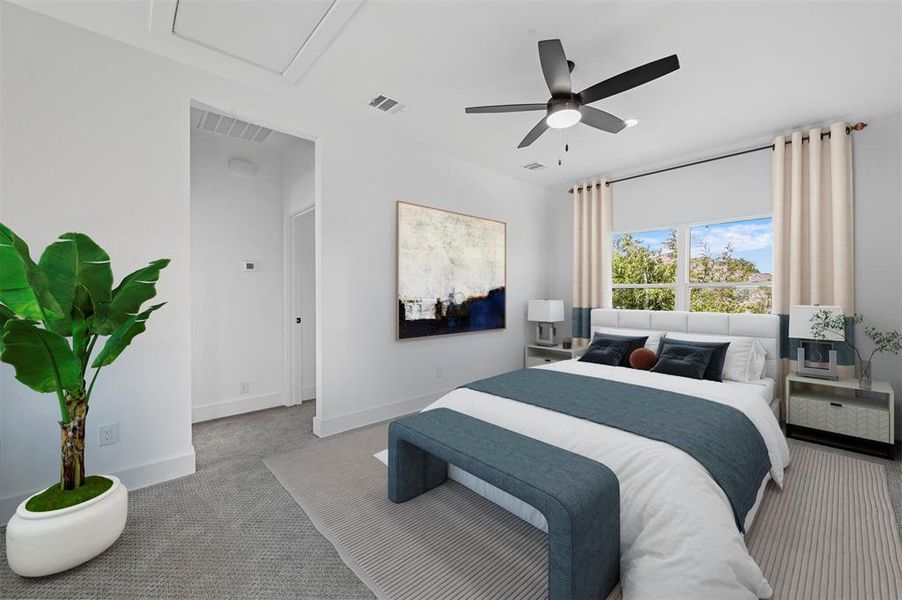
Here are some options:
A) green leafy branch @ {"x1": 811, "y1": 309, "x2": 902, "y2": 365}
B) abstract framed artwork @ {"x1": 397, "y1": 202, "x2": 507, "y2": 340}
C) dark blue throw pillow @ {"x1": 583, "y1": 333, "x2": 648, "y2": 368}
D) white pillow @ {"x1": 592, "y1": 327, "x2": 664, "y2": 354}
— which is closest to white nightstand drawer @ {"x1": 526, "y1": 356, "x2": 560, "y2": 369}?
abstract framed artwork @ {"x1": 397, "y1": 202, "x2": 507, "y2": 340}

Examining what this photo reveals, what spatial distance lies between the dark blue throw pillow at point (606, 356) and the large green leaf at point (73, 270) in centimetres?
360

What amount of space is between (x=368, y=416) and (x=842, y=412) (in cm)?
397

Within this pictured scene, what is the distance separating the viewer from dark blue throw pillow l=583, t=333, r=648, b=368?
363cm

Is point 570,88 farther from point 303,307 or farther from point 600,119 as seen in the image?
point 303,307

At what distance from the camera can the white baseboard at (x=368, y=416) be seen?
332 centimetres

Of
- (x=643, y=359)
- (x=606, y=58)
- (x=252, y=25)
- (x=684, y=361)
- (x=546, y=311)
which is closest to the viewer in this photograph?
(x=252, y=25)

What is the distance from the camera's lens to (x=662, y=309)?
451 centimetres

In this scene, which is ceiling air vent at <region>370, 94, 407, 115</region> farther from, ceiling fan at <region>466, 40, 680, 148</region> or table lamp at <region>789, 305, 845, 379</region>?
table lamp at <region>789, 305, 845, 379</region>

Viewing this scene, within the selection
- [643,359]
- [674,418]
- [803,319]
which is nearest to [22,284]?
[674,418]

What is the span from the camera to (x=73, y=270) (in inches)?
67.0

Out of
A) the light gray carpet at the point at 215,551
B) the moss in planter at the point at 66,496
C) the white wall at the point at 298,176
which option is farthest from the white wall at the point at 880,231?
the moss in planter at the point at 66,496

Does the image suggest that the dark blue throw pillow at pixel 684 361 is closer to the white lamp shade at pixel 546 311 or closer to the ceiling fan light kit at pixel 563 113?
the white lamp shade at pixel 546 311

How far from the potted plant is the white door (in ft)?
7.64

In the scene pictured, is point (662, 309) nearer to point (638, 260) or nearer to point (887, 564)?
point (638, 260)
